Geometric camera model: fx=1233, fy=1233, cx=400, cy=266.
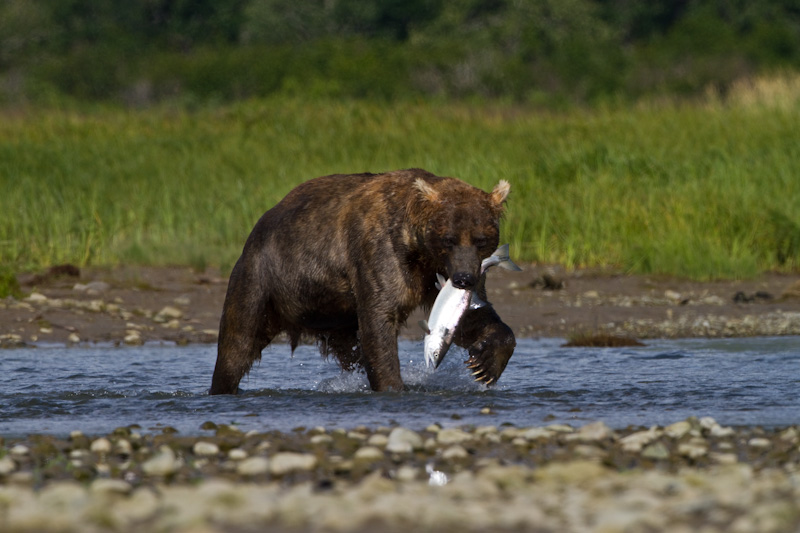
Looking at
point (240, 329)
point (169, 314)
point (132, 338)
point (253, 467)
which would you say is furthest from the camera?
point (169, 314)

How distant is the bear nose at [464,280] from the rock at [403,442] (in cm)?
109

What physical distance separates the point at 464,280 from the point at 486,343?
2.27 feet

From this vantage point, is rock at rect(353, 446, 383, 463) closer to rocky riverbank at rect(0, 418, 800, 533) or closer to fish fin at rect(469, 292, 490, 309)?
rocky riverbank at rect(0, 418, 800, 533)

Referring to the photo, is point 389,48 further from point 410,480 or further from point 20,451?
point 410,480

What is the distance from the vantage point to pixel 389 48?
111ft

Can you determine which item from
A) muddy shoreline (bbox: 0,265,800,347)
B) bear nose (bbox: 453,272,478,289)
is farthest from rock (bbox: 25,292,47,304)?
bear nose (bbox: 453,272,478,289)

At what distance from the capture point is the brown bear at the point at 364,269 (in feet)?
18.5

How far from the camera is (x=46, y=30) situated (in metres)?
39.9

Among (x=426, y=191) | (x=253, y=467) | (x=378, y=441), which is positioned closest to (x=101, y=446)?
(x=253, y=467)

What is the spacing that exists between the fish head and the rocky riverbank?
0.90 metres

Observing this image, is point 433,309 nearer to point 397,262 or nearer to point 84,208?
point 397,262

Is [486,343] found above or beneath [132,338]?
above

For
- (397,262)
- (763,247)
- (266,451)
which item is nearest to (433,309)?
(397,262)

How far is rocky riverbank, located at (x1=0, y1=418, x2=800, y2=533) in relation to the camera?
3.00 m
